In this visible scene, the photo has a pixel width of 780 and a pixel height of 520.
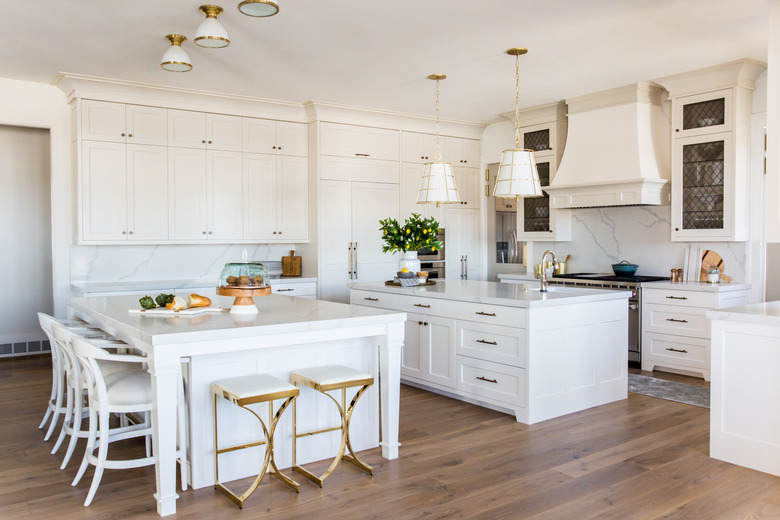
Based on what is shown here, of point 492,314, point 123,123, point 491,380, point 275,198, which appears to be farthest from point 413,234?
point 123,123

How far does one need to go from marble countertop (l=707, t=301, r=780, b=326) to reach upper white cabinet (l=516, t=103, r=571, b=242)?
3481 millimetres

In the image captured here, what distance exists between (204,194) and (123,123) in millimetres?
963

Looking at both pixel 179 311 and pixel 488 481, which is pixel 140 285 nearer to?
pixel 179 311

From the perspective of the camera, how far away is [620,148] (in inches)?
234

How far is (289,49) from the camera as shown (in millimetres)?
4727

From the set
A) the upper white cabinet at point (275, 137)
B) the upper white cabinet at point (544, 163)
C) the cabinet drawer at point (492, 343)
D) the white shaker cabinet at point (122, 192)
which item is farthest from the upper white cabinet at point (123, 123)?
the upper white cabinet at point (544, 163)

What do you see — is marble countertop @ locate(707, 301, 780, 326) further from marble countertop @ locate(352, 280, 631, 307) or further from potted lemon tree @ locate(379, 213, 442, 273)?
potted lemon tree @ locate(379, 213, 442, 273)

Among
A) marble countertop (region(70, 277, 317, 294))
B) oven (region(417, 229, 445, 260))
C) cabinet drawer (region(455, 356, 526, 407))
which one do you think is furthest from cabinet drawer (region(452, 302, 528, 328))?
oven (region(417, 229, 445, 260))

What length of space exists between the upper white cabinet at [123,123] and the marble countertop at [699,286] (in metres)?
4.69

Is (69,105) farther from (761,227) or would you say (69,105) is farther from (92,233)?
(761,227)

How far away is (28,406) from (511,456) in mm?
3366

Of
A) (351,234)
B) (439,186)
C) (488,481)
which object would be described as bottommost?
(488,481)

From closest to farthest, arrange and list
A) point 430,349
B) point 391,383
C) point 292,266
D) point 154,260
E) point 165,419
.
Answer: point 165,419, point 391,383, point 430,349, point 154,260, point 292,266

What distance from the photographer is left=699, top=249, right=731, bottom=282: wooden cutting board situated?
569cm
